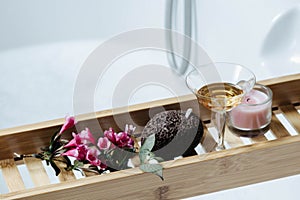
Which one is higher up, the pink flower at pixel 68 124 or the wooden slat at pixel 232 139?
the pink flower at pixel 68 124

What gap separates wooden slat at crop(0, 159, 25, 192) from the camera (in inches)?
49.3

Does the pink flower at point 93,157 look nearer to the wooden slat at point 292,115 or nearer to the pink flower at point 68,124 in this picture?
the pink flower at point 68,124

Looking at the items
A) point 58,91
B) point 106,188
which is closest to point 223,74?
point 106,188

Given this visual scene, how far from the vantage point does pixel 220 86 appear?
1356mm

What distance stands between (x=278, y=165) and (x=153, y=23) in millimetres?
970

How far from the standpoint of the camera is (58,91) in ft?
6.78

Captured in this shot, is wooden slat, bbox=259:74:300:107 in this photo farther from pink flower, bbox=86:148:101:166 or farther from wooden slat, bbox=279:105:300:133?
pink flower, bbox=86:148:101:166

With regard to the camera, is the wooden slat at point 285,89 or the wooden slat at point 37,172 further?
the wooden slat at point 285,89

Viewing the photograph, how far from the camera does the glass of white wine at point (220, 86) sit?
4.21 ft

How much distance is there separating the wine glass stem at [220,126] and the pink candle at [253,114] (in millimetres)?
67

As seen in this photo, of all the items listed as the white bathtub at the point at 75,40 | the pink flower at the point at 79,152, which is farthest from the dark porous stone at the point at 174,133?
the white bathtub at the point at 75,40

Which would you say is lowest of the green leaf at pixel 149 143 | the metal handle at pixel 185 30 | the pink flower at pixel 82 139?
the green leaf at pixel 149 143

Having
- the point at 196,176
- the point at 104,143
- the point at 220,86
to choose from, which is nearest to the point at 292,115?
the point at 220,86

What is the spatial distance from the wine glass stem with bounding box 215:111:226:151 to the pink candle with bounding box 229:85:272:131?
67mm
